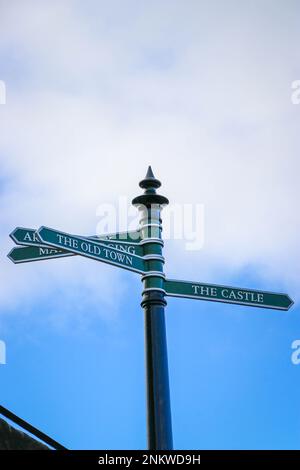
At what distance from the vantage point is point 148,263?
10.5 metres

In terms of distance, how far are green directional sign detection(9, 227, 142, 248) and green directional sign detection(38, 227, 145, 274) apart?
0.38 ft

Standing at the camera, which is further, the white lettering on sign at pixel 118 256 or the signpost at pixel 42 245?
the white lettering on sign at pixel 118 256

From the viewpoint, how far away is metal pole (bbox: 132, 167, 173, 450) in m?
9.63

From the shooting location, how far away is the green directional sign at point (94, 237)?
980cm

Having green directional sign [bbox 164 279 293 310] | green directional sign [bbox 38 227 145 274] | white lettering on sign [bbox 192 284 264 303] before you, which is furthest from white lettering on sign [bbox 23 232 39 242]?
white lettering on sign [bbox 192 284 264 303]

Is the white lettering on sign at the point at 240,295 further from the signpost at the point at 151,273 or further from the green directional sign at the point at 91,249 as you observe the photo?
the green directional sign at the point at 91,249

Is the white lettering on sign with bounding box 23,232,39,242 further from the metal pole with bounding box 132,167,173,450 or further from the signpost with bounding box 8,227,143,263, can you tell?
the metal pole with bounding box 132,167,173,450

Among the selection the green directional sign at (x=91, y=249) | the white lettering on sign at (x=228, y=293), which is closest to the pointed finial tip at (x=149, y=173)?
the green directional sign at (x=91, y=249)

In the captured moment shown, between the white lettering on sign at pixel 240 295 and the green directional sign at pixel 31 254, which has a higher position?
the green directional sign at pixel 31 254

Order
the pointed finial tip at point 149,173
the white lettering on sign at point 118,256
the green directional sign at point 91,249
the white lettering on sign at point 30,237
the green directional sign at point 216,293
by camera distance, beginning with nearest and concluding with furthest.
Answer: the green directional sign at point 91,249 < the white lettering on sign at point 30,237 < the white lettering on sign at point 118,256 < the green directional sign at point 216,293 < the pointed finial tip at point 149,173
